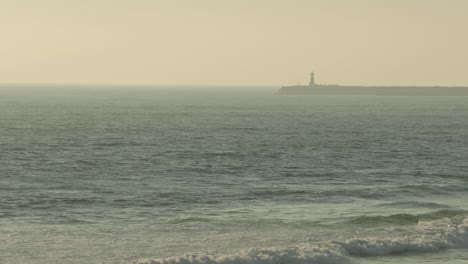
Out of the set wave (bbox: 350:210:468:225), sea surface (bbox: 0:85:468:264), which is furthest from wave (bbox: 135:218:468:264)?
wave (bbox: 350:210:468:225)

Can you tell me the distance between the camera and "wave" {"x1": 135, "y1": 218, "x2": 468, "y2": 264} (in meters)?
20.6

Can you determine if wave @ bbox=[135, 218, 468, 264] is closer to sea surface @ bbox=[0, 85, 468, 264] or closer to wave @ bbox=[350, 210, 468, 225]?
sea surface @ bbox=[0, 85, 468, 264]

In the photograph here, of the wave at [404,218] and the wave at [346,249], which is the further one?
Result: the wave at [404,218]

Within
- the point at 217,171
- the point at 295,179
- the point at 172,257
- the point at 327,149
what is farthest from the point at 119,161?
the point at 172,257

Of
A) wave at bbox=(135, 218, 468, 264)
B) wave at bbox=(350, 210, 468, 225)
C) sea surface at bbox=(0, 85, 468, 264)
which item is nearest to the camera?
wave at bbox=(135, 218, 468, 264)

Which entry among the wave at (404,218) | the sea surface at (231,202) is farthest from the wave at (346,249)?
the wave at (404,218)

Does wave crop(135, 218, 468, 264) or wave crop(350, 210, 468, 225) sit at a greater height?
wave crop(135, 218, 468, 264)

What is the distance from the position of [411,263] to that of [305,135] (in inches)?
1985

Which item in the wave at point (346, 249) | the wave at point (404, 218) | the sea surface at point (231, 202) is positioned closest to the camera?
the wave at point (346, 249)

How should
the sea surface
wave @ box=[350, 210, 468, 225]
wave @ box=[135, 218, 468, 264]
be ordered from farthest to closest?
wave @ box=[350, 210, 468, 225] < the sea surface < wave @ box=[135, 218, 468, 264]

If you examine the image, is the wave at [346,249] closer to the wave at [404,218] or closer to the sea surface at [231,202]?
the sea surface at [231,202]

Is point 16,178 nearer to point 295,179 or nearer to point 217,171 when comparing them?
point 217,171

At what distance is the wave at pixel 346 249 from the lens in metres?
20.6

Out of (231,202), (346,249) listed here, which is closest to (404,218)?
(346,249)
